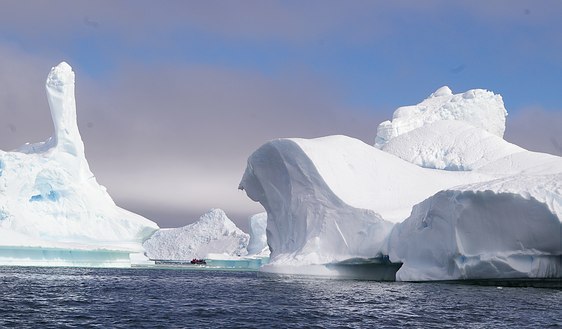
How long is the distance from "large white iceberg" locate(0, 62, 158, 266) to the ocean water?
27.2 m

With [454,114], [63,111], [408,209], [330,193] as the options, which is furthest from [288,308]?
[454,114]

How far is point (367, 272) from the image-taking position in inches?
1513

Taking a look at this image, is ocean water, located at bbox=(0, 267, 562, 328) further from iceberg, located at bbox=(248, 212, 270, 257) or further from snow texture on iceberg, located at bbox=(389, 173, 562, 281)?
iceberg, located at bbox=(248, 212, 270, 257)

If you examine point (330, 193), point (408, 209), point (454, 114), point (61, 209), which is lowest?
point (408, 209)

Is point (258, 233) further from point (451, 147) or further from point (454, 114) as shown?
point (451, 147)

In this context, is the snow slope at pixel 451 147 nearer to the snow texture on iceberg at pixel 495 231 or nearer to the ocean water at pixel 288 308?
the snow texture on iceberg at pixel 495 231

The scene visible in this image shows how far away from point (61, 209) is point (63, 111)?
11092 mm

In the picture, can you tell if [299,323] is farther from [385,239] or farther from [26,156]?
[26,156]

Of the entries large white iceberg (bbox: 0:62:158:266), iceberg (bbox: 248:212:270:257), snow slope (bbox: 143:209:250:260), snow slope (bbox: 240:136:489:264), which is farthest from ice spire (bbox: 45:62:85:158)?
snow slope (bbox: 143:209:250:260)

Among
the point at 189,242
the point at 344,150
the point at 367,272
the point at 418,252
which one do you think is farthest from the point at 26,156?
the point at 189,242

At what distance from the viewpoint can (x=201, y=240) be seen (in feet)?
402

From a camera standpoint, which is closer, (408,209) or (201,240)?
(408,209)

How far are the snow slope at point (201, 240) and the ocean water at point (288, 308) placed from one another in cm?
9300

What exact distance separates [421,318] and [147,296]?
11745mm
